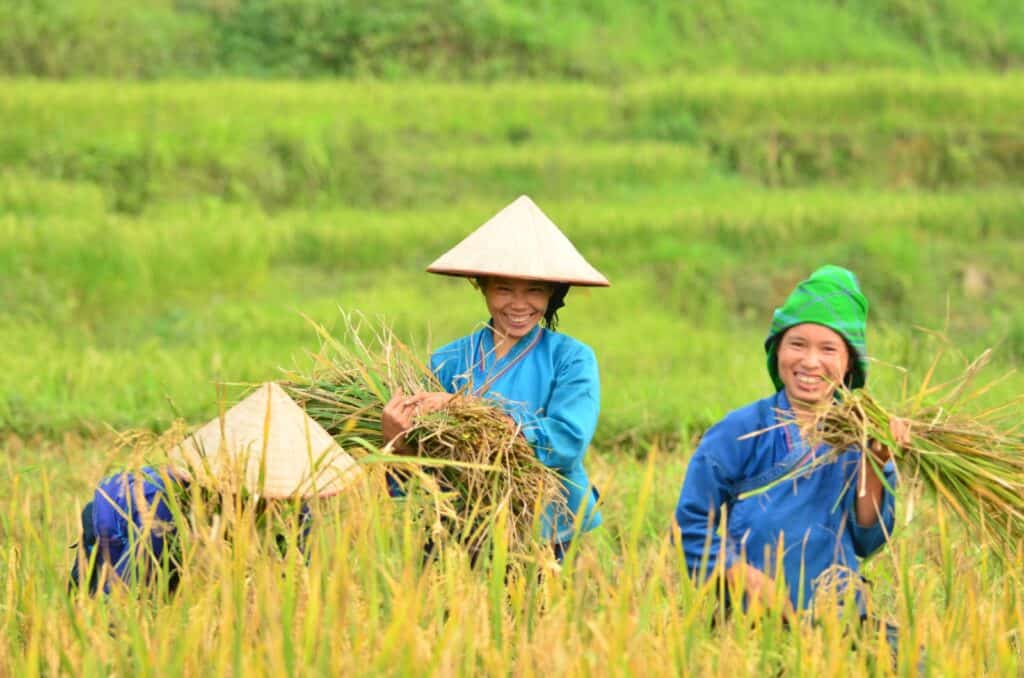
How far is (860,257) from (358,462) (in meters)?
7.67

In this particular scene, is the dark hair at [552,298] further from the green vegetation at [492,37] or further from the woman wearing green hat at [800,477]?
the green vegetation at [492,37]

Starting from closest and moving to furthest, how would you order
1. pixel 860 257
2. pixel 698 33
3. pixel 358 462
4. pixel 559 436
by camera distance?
pixel 358 462 < pixel 559 436 < pixel 860 257 < pixel 698 33

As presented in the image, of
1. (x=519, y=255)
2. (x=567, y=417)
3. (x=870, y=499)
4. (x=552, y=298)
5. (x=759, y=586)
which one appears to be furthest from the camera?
(x=552, y=298)

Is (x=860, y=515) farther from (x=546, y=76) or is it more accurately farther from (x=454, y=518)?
(x=546, y=76)

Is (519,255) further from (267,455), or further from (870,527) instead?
(870,527)

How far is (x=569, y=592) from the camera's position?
94.6 inches

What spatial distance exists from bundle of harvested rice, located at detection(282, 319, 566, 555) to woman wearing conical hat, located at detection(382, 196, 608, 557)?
0.08m

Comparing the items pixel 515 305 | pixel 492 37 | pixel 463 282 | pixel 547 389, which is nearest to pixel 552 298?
pixel 515 305

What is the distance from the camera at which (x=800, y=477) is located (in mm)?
3023

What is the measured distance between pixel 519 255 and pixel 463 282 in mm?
6525

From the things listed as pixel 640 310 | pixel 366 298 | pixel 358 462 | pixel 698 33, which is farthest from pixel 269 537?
pixel 698 33

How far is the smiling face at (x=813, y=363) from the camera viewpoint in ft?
9.73

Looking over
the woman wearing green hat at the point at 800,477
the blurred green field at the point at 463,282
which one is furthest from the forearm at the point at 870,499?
the blurred green field at the point at 463,282

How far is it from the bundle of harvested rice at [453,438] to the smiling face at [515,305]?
0.21 meters
